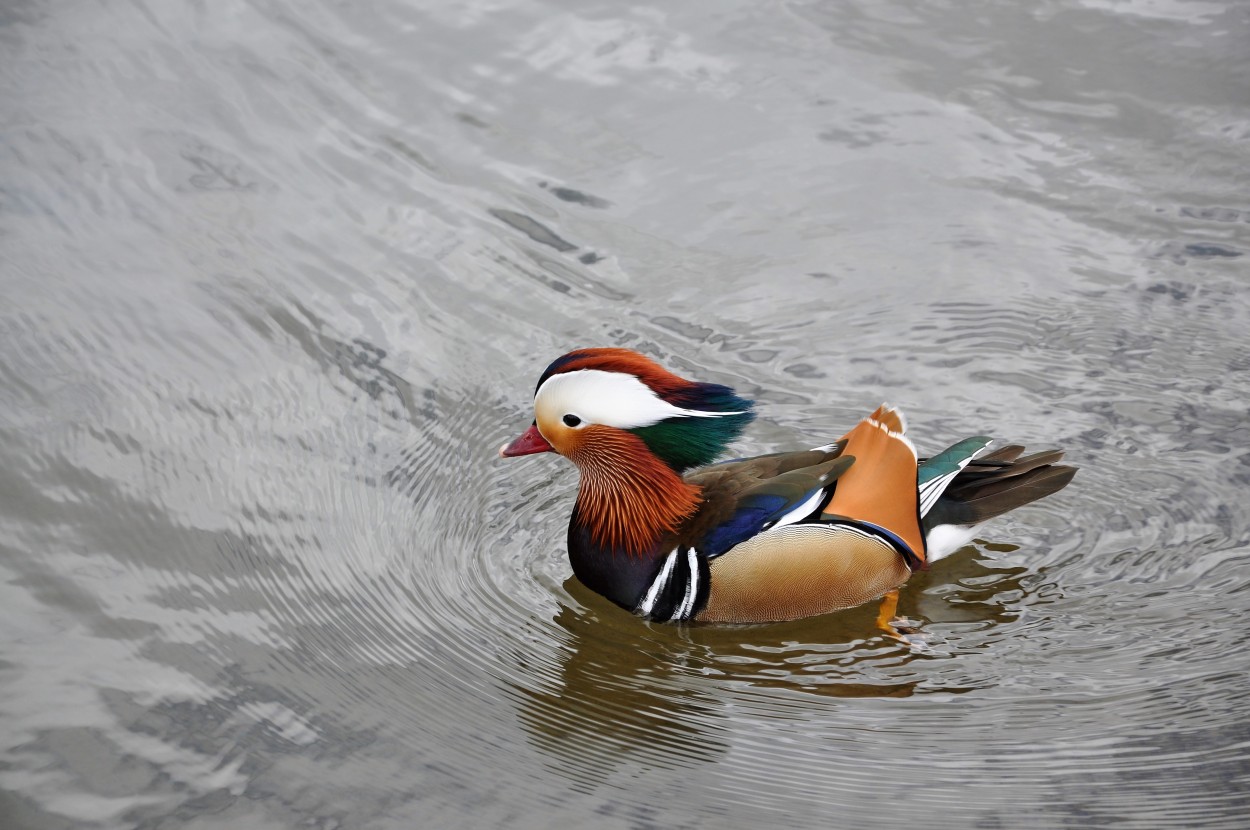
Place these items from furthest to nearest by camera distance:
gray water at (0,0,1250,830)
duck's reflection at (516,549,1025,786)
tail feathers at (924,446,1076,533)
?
tail feathers at (924,446,1076,533), duck's reflection at (516,549,1025,786), gray water at (0,0,1250,830)

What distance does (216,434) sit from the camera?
5.64 m

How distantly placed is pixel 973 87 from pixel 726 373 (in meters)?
3.27

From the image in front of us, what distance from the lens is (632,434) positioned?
5258 millimetres

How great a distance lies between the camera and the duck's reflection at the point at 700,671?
14.1ft

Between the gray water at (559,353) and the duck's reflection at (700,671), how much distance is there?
20 millimetres

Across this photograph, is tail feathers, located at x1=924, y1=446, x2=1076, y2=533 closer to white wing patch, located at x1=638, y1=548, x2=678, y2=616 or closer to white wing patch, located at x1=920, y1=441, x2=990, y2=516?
white wing patch, located at x1=920, y1=441, x2=990, y2=516

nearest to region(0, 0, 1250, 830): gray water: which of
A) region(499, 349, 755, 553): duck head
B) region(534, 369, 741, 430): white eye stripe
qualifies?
region(499, 349, 755, 553): duck head

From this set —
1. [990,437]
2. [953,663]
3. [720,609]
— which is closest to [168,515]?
[720,609]

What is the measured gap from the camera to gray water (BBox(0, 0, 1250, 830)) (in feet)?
13.4

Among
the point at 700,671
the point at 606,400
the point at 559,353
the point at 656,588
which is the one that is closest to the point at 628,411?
the point at 606,400

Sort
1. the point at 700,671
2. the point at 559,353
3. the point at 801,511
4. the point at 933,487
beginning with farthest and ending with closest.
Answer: the point at 559,353
the point at 933,487
the point at 801,511
the point at 700,671

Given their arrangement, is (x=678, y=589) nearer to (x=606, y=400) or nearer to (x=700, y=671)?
(x=700, y=671)

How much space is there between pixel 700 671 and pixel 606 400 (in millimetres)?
1137

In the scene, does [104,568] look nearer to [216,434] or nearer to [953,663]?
[216,434]
